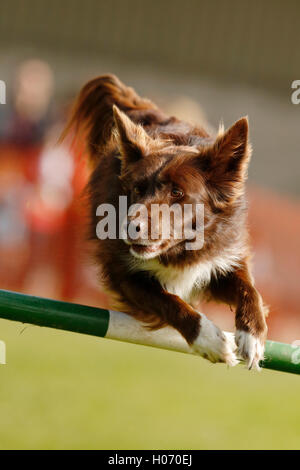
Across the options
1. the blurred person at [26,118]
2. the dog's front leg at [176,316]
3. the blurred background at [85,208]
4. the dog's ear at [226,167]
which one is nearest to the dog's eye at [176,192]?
the dog's ear at [226,167]

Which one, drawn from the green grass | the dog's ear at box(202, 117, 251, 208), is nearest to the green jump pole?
the dog's ear at box(202, 117, 251, 208)

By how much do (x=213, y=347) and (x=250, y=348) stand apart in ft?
0.63

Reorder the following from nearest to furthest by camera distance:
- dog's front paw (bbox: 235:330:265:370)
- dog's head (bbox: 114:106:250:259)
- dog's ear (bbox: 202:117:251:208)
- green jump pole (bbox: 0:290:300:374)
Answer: green jump pole (bbox: 0:290:300:374) < dog's front paw (bbox: 235:330:265:370) < dog's head (bbox: 114:106:250:259) < dog's ear (bbox: 202:117:251:208)

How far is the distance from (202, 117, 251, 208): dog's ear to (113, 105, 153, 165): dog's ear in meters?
0.36

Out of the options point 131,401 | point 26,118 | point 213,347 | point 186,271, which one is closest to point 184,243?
point 186,271

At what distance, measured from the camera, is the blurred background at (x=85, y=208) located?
6.04 m

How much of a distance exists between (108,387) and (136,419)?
0.85m

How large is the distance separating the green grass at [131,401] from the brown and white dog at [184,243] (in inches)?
40.1

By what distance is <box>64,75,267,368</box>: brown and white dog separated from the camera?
12.8ft

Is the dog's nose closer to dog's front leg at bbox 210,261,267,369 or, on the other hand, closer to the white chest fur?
the white chest fur
